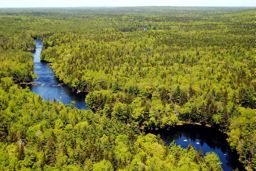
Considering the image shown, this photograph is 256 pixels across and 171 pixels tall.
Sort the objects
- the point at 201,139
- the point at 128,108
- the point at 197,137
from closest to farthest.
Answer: the point at 201,139 < the point at 197,137 < the point at 128,108

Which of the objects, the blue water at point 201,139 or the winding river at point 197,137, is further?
the blue water at point 201,139

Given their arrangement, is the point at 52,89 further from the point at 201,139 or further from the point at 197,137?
the point at 201,139

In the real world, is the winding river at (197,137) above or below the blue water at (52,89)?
below

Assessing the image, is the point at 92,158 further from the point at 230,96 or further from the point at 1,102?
the point at 230,96

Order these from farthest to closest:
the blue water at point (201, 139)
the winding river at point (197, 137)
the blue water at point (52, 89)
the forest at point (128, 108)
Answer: the blue water at point (52, 89) < the blue water at point (201, 139) < the winding river at point (197, 137) < the forest at point (128, 108)

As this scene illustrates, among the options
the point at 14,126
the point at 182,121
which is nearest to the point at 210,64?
the point at 182,121

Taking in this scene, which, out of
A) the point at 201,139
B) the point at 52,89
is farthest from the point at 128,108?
the point at 52,89

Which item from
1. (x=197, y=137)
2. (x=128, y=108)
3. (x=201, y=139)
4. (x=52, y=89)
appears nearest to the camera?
(x=201, y=139)

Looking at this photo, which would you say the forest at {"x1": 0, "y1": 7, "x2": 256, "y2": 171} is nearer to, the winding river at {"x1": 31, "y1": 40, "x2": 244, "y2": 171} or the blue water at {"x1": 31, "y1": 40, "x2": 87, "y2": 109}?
the winding river at {"x1": 31, "y1": 40, "x2": 244, "y2": 171}

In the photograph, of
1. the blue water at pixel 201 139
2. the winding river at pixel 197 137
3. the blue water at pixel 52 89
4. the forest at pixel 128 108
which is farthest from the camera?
the blue water at pixel 52 89

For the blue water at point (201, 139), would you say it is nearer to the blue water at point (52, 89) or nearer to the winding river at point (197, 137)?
the winding river at point (197, 137)

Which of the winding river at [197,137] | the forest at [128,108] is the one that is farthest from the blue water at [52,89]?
the forest at [128,108]
